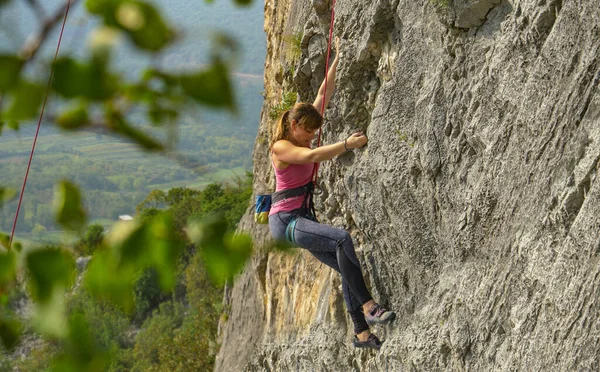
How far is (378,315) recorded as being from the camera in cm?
626

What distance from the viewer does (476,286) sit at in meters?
5.24

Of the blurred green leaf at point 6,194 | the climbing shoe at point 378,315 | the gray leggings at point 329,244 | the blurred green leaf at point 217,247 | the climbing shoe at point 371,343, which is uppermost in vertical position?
the blurred green leaf at point 6,194

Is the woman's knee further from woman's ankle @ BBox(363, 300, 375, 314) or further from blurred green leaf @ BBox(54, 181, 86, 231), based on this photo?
blurred green leaf @ BBox(54, 181, 86, 231)

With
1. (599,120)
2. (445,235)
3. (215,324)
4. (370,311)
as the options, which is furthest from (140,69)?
(215,324)

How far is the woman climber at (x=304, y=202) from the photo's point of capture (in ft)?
18.8

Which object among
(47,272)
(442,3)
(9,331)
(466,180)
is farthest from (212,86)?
(442,3)

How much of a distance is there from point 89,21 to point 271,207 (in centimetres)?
502

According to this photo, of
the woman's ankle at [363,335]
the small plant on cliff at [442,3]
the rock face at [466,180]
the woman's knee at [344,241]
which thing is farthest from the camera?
the woman's ankle at [363,335]

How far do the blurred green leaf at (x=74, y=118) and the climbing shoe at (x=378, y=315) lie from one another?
5.25 meters

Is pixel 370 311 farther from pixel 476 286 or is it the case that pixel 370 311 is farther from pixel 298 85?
pixel 298 85

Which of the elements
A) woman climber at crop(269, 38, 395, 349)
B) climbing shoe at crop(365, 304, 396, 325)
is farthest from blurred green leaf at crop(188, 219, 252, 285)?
climbing shoe at crop(365, 304, 396, 325)

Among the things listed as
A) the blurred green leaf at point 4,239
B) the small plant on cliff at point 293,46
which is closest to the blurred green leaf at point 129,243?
the blurred green leaf at point 4,239

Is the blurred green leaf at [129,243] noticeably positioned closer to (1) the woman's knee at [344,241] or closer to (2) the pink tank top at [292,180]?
(2) the pink tank top at [292,180]

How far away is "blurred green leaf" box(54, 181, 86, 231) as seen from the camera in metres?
1.18
